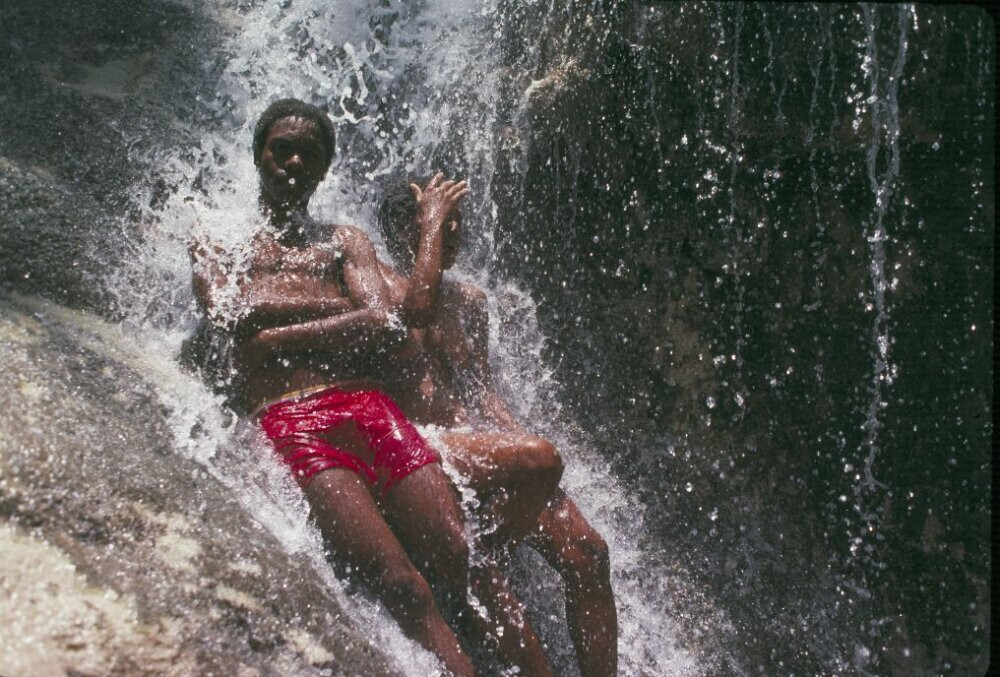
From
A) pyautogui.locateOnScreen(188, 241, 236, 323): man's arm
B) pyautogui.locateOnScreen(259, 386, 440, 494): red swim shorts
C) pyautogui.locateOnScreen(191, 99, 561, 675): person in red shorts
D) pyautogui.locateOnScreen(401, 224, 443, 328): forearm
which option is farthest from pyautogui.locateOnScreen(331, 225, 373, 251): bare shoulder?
pyautogui.locateOnScreen(259, 386, 440, 494): red swim shorts

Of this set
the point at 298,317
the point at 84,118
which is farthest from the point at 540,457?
the point at 84,118

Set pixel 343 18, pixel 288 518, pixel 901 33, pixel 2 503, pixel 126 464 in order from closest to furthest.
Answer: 1. pixel 2 503
2. pixel 126 464
3. pixel 288 518
4. pixel 901 33
5. pixel 343 18

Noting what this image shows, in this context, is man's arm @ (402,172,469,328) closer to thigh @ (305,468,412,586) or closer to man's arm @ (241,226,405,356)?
man's arm @ (241,226,405,356)

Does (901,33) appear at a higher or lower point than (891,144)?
higher

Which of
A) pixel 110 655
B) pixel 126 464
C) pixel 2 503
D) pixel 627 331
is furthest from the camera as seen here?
pixel 627 331

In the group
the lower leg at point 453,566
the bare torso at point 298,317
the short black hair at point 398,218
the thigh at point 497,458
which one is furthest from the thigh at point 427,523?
the short black hair at point 398,218

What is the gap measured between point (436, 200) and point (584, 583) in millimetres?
1166

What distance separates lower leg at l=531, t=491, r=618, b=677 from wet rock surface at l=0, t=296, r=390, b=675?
24.5 inches

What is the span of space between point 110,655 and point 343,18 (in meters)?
3.01

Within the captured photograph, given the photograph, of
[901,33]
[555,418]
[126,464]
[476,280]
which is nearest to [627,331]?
[555,418]

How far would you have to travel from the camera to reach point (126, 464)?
192 centimetres

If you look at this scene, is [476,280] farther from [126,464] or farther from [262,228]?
[126,464]

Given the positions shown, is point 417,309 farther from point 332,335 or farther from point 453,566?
point 453,566

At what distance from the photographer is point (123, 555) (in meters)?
1.72
